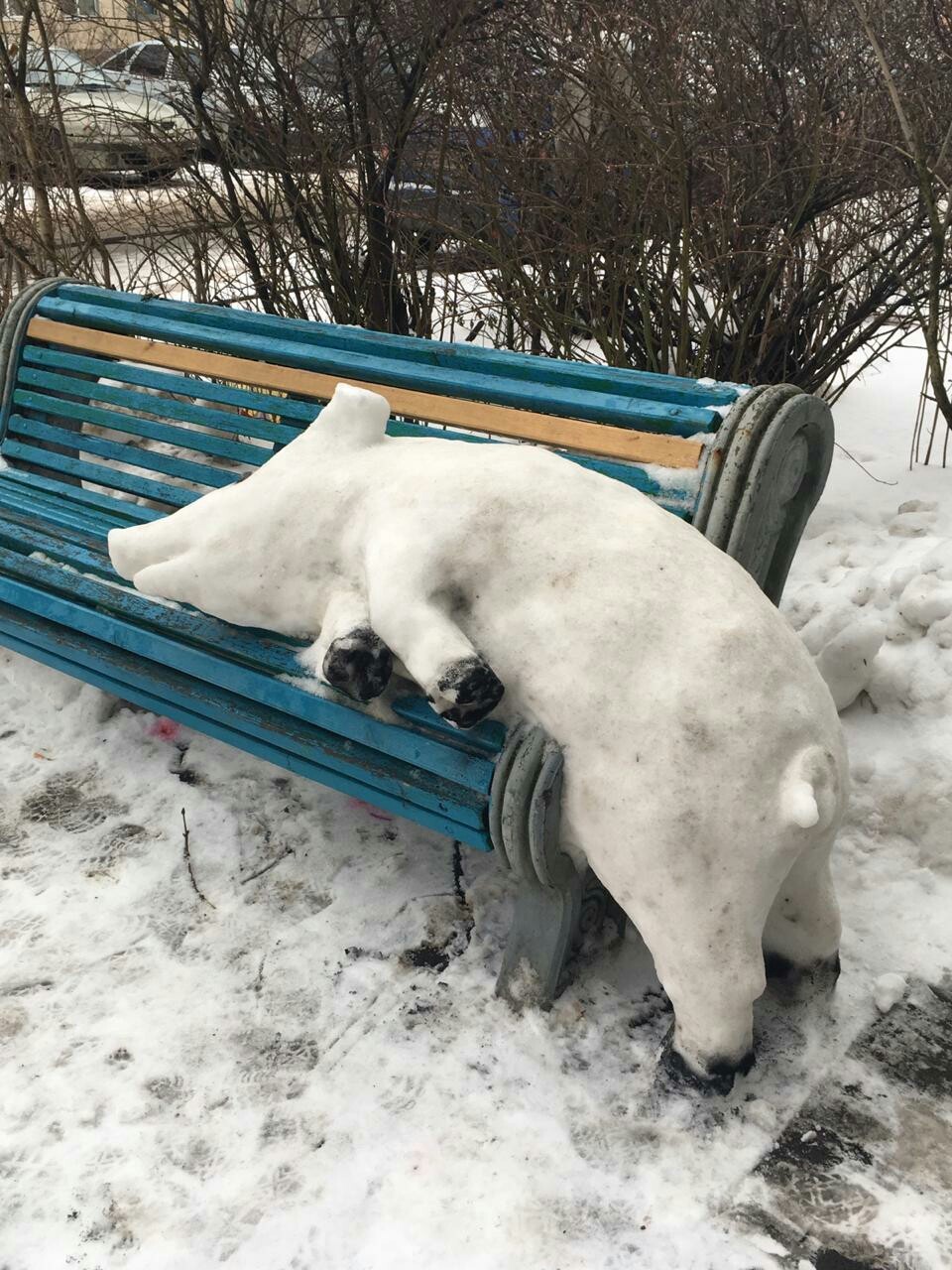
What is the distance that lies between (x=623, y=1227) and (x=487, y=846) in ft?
2.30

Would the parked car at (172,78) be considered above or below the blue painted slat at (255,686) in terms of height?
above

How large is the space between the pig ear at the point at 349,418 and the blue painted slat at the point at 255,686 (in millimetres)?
553

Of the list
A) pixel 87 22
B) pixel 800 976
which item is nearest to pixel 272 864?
pixel 800 976

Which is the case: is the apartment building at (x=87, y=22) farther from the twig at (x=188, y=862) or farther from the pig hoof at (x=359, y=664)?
the pig hoof at (x=359, y=664)

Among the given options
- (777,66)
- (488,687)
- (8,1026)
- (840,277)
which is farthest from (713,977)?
(777,66)

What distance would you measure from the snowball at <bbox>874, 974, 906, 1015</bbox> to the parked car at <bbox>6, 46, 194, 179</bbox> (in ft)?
13.7

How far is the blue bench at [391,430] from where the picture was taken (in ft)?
7.14

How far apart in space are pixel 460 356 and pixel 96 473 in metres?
1.32

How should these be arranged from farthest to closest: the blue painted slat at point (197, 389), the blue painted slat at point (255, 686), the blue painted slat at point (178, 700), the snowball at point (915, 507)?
the snowball at point (915, 507) → the blue painted slat at point (197, 389) → the blue painted slat at point (178, 700) → the blue painted slat at point (255, 686)

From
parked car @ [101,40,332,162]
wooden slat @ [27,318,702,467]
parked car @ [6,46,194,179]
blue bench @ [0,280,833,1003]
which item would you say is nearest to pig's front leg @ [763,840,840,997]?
blue bench @ [0,280,833,1003]

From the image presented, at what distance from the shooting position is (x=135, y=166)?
5059mm

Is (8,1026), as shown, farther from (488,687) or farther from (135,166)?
(135,166)

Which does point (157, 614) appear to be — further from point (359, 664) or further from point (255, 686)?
point (359, 664)

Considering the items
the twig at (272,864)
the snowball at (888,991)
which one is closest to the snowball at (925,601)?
the snowball at (888,991)
